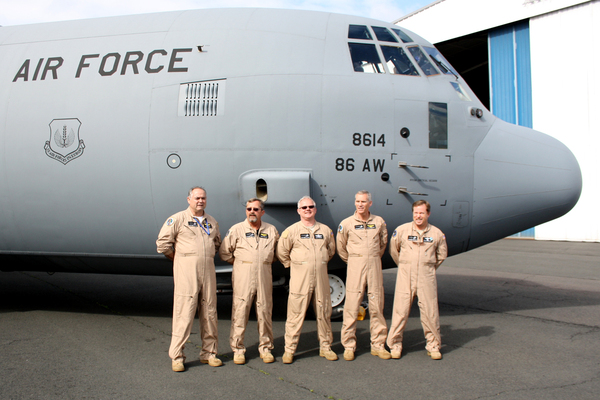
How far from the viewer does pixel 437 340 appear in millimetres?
5004

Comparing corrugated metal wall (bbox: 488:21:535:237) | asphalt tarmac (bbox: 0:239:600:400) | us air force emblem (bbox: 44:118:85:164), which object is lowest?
asphalt tarmac (bbox: 0:239:600:400)

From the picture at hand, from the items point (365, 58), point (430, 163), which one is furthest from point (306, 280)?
point (365, 58)

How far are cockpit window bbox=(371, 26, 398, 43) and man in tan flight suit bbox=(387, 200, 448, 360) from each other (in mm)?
2483

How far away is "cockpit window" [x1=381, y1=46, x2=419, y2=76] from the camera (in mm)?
6074

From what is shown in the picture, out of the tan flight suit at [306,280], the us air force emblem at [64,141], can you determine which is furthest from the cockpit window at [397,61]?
the us air force emblem at [64,141]

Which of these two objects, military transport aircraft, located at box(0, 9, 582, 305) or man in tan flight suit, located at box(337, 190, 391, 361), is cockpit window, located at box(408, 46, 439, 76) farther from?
man in tan flight suit, located at box(337, 190, 391, 361)

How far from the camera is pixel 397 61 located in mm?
6133

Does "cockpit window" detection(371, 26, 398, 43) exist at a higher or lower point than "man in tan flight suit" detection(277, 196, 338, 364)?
higher

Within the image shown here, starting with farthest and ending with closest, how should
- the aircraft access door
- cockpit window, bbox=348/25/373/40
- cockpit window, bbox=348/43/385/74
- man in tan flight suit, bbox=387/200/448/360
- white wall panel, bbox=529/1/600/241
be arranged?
white wall panel, bbox=529/1/600/241 → cockpit window, bbox=348/25/373/40 → cockpit window, bbox=348/43/385/74 → the aircraft access door → man in tan flight suit, bbox=387/200/448/360

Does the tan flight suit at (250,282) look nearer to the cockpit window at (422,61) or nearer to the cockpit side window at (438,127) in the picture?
the cockpit side window at (438,127)

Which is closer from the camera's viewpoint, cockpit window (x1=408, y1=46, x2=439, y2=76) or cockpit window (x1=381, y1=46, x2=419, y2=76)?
cockpit window (x1=381, y1=46, x2=419, y2=76)

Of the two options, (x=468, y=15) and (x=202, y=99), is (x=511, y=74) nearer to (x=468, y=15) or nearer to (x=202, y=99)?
(x=468, y=15)

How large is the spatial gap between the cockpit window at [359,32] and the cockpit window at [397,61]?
11.0 inches

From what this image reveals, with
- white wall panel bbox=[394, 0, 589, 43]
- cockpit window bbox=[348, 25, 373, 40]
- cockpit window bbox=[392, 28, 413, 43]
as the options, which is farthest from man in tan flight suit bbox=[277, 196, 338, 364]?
white wall panel bbox=[394, 0, 589, 43]
